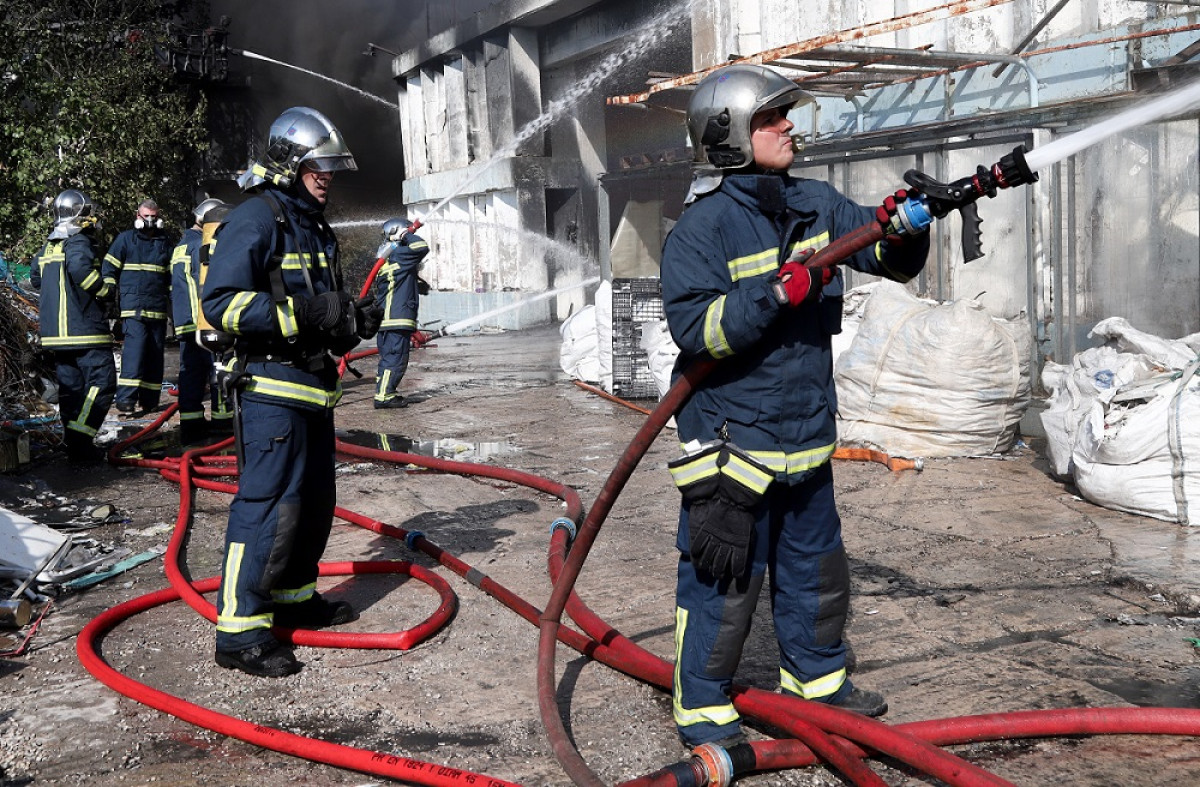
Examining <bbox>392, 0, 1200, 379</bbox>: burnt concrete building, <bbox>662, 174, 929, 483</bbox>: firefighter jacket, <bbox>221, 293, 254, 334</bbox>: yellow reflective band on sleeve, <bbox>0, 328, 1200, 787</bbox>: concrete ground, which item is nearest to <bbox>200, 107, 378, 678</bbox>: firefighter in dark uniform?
<bbox>221, 293, 254, 334</bbox>: yellow reflective band on sleeve

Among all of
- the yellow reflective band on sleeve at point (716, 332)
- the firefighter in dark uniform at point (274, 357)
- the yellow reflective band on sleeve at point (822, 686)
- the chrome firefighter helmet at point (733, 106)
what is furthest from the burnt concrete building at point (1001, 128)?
the firefighter in dark uniform at point (274, 357)

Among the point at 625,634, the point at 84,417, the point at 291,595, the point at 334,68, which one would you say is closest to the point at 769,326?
the point at 625,634

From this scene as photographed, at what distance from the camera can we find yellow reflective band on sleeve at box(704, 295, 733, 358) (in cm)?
287

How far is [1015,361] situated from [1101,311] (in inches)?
56.6

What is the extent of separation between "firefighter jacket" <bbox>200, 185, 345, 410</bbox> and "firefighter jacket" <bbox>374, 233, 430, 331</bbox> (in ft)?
19.4

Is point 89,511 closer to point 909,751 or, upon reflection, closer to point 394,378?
point 394,378

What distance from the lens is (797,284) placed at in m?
2.80

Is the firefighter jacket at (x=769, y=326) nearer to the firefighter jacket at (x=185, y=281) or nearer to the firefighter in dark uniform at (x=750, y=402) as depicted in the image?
the firefighter in dark uniform at (x=750, y=402)

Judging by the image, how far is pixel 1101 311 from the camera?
25.3 feet

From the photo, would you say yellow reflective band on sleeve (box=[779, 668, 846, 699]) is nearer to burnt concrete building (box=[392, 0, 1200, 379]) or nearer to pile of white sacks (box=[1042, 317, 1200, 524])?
burnt concrete building (box=[392, 0, 1200, 379])

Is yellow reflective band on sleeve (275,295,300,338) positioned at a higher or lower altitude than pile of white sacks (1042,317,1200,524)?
higher

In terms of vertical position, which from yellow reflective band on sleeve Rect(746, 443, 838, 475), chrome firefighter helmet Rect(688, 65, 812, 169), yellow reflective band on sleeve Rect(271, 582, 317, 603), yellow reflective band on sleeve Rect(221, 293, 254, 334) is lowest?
yellow reflective band on sleeve Rect(271, 582, 317, 603)

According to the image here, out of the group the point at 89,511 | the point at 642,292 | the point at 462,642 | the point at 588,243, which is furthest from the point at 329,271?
the point at 588,243

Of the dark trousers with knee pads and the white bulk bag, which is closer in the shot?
the dark trousers with knee pads
